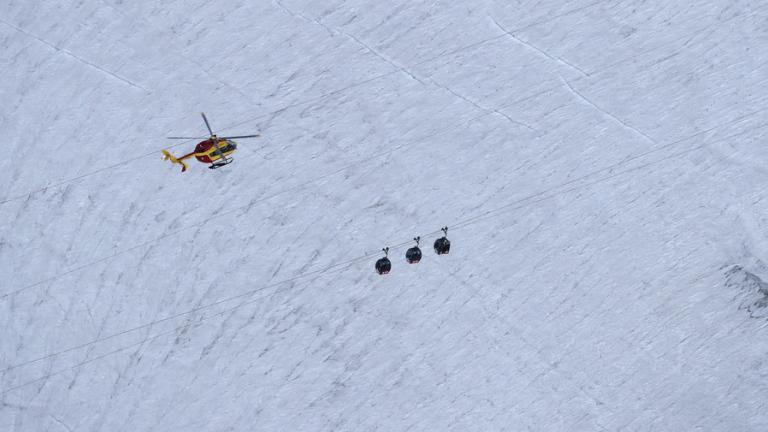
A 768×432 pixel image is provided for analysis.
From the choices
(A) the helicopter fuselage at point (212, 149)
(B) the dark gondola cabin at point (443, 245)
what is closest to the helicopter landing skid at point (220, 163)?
(A) the helicopter fuselage at point (212, 149)

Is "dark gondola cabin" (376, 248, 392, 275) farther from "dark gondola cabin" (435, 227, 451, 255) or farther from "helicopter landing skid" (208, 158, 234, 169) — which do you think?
"helicopter landing skid" (208, 158, 234, 169)

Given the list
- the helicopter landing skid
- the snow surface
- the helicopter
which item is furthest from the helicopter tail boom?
the snow surface

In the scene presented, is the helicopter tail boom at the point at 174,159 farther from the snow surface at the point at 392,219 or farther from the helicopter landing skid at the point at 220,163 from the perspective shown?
the snow surface at the point at 392,219

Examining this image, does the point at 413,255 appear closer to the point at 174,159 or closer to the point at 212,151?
the point at 212,151

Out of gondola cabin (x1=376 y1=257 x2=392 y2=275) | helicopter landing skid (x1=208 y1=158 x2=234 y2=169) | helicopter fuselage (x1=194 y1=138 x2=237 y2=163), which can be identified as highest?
helicopter fuselage (x1=194 y1=138 x2=237 y2=163)

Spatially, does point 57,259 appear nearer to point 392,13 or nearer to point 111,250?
point 111,250

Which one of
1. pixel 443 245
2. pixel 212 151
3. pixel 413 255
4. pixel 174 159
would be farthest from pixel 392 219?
pixel 174 159

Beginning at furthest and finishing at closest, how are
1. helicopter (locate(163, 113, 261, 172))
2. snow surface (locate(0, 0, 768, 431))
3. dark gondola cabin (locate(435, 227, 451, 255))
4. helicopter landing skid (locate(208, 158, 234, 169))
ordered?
snow surface (locate(0, 0, 768, 431)) < helicopter landing skid (locate(208, 158, 234, 169)) < dark gondola cabin (locate(435, 227, 451, 255)) < helicopter (locate(163, 113, 261, 172))

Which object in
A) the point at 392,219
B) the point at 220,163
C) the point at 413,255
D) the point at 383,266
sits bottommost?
the point at 383,266
